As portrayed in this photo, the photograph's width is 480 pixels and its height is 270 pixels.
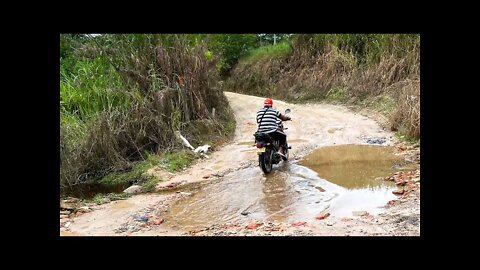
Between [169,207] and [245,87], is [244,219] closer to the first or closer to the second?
[169,207]

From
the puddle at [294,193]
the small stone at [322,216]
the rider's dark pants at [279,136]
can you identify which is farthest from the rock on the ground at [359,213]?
the rider's dark pants at [279,136]

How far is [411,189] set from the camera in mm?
6102

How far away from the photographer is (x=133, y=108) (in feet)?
32.5

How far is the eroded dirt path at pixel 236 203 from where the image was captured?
5.07 metres

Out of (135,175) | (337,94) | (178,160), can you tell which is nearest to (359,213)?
(178,160)

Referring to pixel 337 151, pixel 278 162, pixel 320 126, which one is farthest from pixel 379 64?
pixel 278 162

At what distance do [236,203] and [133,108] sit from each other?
4.53m

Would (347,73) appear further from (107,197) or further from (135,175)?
(107,197)

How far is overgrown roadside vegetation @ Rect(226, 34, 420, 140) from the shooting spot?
12245mm

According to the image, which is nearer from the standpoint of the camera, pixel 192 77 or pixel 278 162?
pixel 278 162
